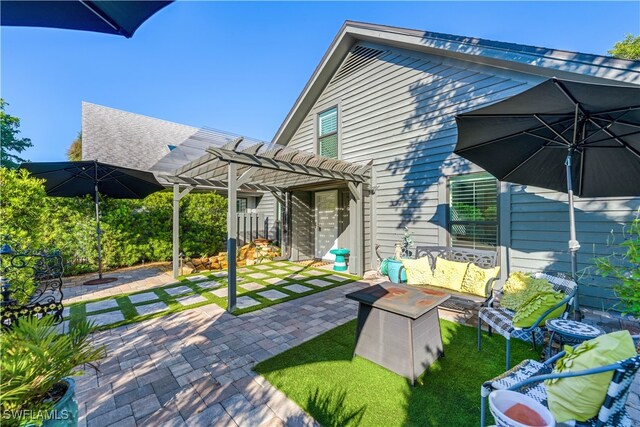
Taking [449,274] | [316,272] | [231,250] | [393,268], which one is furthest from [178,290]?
[449,274]

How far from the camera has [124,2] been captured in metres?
1.68

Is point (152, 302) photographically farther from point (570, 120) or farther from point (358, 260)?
point (570, 120)

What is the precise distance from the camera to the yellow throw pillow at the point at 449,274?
4.01 m

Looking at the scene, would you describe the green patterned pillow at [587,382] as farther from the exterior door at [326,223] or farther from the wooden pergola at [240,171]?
the exterior door at [326,223]

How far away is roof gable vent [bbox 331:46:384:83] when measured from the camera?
6785mm

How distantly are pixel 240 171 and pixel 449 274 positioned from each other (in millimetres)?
4818

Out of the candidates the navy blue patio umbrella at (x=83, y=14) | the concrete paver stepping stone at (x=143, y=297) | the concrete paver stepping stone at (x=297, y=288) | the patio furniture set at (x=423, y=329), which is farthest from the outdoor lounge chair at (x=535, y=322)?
the concrete paver stepping stone at (x=143, y=297)

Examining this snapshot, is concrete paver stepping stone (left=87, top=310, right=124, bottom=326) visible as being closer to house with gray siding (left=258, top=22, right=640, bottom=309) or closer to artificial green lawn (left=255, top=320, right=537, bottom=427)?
artificial green lawn (left=255, top=320, right=537, bottom=427)

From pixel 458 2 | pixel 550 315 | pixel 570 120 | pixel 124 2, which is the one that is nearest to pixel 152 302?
pixel 124 2

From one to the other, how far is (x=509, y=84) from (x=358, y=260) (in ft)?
15.2

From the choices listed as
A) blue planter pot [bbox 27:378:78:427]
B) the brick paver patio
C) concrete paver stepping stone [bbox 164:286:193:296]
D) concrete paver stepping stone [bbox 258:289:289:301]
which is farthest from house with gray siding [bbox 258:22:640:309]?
blue planter pot [bbox 27:378:78:427]

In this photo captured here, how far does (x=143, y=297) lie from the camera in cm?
496

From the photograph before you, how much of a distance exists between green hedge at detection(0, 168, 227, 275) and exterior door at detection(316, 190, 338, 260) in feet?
10.8

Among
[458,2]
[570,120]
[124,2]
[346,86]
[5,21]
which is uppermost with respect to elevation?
[458,2]
